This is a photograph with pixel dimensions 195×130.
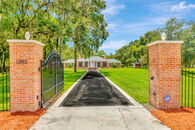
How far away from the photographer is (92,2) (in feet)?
63.6

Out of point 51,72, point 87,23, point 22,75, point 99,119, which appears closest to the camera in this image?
point 99,119

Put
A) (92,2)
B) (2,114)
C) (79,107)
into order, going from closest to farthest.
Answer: (2,114) → (79,107) → (92,2)

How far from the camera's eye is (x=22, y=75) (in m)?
4.51

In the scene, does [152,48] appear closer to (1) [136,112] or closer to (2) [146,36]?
(1) [136,112]

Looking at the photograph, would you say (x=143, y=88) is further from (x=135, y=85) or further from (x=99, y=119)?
(x=99, y=119)

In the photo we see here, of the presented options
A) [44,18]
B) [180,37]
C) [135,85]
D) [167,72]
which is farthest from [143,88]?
[180,37]

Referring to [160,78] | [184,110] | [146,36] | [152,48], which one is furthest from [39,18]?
[146,36]

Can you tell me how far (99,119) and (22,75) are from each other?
3177mm

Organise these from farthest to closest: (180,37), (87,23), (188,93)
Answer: (180,37)
(87,23)
(188,93)

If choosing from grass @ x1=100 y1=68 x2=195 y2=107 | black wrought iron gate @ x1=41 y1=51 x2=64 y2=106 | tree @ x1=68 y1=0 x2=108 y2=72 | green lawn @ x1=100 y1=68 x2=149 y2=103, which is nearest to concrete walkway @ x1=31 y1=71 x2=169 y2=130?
black wrought iron gate @ x1=41 y1=51 x2=64 y2=106

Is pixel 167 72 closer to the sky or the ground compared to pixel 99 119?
closer to the sky

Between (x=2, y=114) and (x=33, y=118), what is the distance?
4.35 feet

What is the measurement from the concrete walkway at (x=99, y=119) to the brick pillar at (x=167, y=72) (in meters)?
0.92

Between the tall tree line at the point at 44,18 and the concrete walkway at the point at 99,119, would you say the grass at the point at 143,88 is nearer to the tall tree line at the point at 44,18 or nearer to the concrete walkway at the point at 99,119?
the concrete walkway at the point at 99,119
